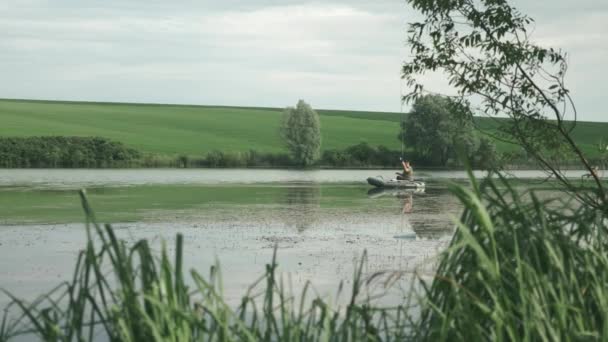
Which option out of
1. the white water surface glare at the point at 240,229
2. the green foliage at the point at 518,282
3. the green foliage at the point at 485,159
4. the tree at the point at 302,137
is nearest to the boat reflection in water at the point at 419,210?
the white water surface glare at the point at 240,229

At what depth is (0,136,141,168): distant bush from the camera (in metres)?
69.8

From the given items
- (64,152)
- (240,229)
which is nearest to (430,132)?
(64,152)

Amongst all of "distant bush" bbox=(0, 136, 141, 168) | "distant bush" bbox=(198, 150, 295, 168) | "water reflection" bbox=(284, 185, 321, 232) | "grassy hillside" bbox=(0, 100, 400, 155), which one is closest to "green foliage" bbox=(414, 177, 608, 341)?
"water reflection" bbox=(284, 185, 321, 232)

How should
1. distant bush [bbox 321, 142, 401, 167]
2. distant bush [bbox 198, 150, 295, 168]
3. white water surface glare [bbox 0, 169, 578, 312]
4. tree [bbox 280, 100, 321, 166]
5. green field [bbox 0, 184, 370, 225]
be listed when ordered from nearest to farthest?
1. white water surface glare [bbox 0, 169, 578, 312]
2. green field [bbox 0, 184, 370, 225]
3. distant bush [bbox 198, 150, 295, 168]
4. distant bush [bbox 321, 142, 401, 167]
5. tree [bbox 280, 100, 321, 166]

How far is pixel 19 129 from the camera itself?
8156 cm

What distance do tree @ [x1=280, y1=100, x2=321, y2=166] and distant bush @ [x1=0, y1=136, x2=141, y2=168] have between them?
13.1 meters

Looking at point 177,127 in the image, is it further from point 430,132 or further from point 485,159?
point 485,159

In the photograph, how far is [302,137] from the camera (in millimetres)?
79125

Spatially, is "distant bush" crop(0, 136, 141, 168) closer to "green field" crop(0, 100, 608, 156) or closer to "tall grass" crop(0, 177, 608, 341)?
"green field" crop(0, 100, 608, 156)

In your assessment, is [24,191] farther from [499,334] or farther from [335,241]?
[499,334]

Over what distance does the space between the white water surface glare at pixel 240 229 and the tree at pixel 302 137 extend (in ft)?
132

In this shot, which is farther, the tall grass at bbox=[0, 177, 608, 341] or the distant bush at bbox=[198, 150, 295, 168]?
the distant bush at bbox=[198, 150, 295, 168]

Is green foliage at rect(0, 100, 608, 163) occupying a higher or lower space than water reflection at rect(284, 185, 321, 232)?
higher

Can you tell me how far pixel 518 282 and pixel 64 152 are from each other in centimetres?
7263
